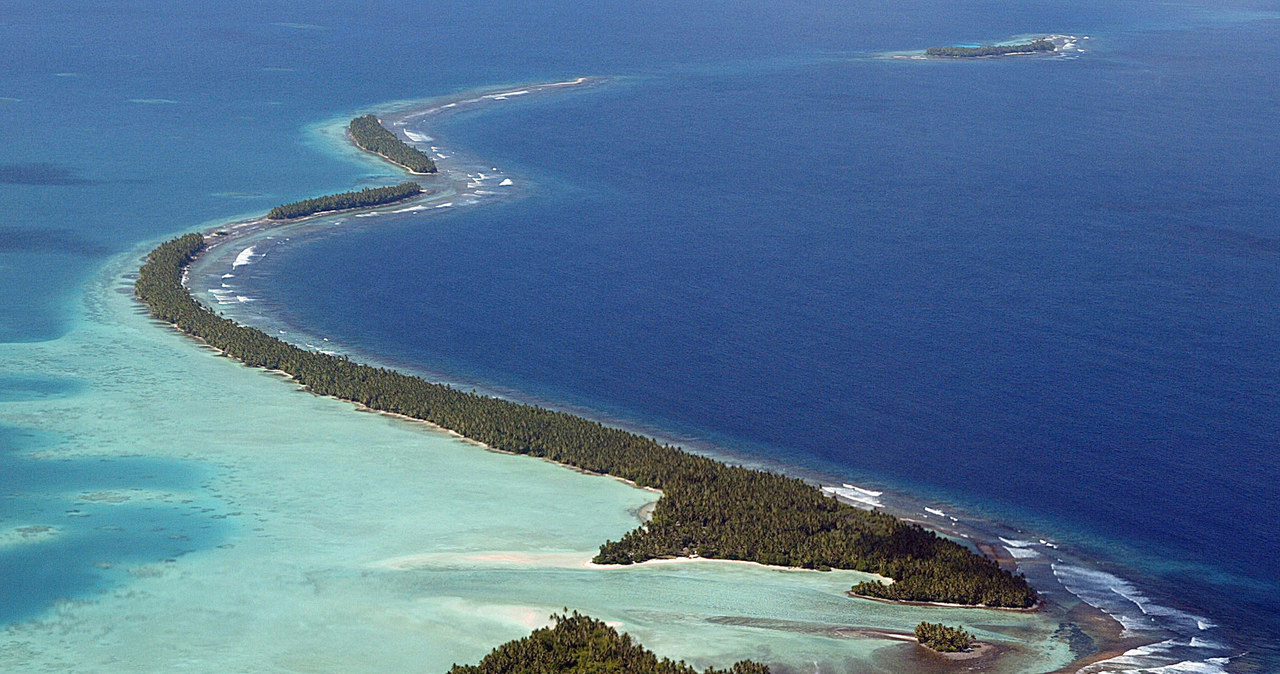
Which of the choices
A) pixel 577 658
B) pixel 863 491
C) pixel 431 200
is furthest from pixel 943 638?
pixel 431 200

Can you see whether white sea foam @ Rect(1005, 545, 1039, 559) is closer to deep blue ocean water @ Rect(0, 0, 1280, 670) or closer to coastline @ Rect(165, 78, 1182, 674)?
coastline @ Rect(165, 78, 1182, 674)

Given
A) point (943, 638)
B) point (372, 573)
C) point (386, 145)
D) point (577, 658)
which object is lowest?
point (372, 573)

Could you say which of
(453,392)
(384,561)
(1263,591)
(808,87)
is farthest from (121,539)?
(808,87)

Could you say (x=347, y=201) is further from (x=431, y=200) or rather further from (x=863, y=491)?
(x=863, y=491)

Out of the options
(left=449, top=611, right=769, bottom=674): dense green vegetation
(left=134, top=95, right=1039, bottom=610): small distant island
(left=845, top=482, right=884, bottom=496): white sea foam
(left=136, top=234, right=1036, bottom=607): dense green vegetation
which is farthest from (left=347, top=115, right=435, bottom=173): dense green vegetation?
(left=449, top=611, right=769, bottom=674): dense green vegetation

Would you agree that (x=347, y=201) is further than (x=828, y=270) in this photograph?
Yes

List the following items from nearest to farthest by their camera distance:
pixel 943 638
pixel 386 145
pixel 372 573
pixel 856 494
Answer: pixel 943 638 → pixel 372 573 → pixel 856 494 → pixel 386 145

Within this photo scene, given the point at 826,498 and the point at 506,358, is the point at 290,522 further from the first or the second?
the point at 506,358
